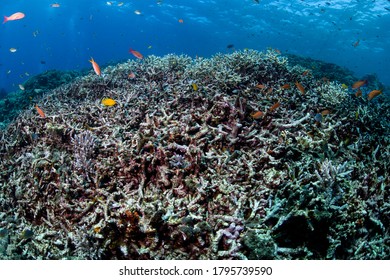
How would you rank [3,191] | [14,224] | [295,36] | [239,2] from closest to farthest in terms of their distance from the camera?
[14,224] → [3,191] → [239,2] → [295,36]

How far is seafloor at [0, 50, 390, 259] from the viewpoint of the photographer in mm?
2658

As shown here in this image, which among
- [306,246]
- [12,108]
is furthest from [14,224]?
[12,108]

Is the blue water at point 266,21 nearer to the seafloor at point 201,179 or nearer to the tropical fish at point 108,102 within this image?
the tropical fish at point 108,102

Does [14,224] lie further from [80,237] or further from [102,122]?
[102,122]

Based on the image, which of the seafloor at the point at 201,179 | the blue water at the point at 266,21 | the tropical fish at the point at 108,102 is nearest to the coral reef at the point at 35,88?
the seafloor at the point at 201,179

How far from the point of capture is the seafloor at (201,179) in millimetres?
2658

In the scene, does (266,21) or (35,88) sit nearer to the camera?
(35,88)

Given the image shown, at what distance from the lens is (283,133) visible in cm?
375

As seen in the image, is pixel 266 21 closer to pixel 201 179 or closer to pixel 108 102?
pixel 108 102

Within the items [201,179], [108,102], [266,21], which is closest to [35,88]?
[108,102]

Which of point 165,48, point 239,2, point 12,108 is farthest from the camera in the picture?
point 165,48

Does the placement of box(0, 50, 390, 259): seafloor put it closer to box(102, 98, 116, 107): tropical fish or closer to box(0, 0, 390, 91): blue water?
box(102, 98, 116, 107): tropical fish

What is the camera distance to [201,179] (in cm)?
308
